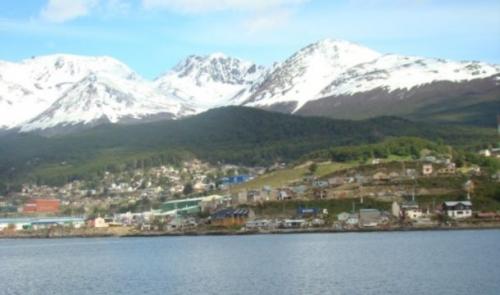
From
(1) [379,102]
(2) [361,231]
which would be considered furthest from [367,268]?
(1) [379,102]

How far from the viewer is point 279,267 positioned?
4316cm

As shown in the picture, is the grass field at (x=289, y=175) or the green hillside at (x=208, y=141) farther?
the green hillside at (x=208, y=141)

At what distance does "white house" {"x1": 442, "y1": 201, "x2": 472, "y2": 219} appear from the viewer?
65.3m

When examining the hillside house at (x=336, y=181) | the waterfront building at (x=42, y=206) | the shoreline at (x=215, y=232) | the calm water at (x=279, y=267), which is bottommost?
the calm water at (x=279, y=267)

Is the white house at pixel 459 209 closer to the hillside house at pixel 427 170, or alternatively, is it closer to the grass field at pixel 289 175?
the hillside house at pixel 427 170

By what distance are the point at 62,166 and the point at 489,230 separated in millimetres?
87160

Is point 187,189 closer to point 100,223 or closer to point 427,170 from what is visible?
point 100,223

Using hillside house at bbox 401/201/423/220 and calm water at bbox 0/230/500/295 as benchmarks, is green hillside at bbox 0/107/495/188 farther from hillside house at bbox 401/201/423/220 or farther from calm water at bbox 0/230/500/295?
calm water at bbox 0/230/500/295

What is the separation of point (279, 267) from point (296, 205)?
1205 inches

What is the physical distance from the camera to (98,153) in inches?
5684

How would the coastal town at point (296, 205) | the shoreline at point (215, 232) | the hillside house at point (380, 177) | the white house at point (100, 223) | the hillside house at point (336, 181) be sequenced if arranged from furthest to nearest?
the white house at point (100, 223), the hillside house at point (336, 181), the hillside house at point (380, 177), the coastal town at point (296, 205), the shoreline at point (215, 232)

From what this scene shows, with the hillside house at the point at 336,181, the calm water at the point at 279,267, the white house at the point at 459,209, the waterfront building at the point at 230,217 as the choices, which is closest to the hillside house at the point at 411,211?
the white house at the point at 459,209

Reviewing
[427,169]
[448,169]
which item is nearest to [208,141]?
[427,169]

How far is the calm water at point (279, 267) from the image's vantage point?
115 feet
